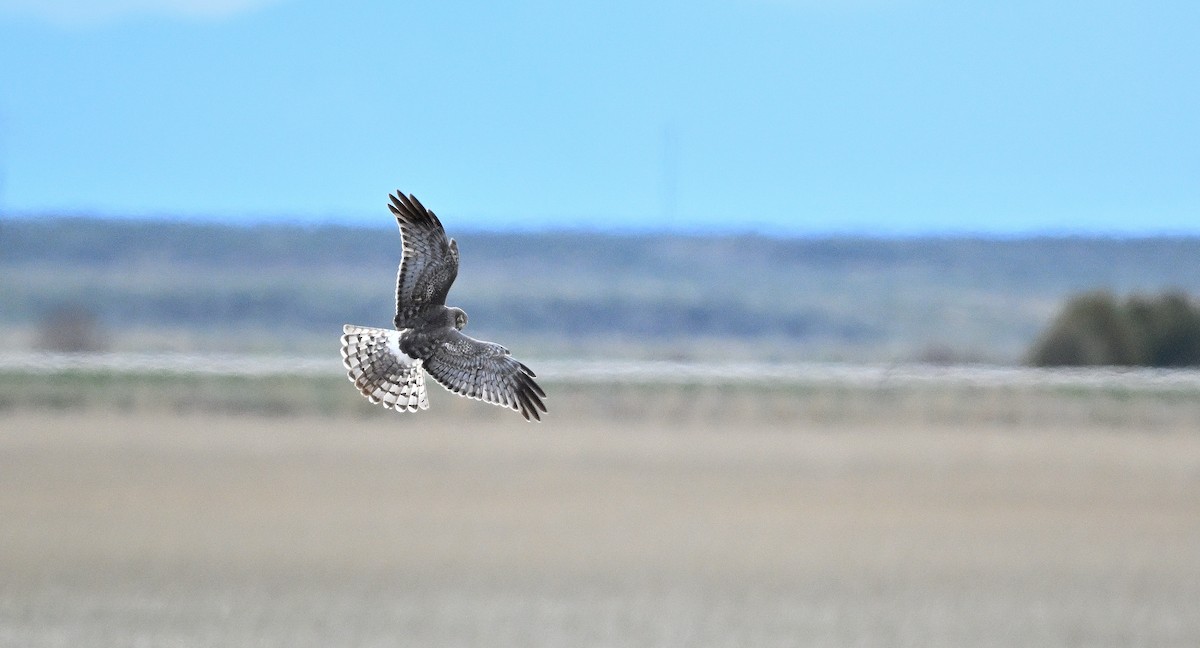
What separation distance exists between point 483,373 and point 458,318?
0.26 metres

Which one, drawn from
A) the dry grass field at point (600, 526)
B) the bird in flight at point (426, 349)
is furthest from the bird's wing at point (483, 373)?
the dry grass field at point (600, 526)

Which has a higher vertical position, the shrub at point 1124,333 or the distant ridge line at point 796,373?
the shrub at point 1124,333

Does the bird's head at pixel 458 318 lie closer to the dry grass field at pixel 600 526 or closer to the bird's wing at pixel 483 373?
the bird's wing at pixel 483 373

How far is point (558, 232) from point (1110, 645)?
9.33 m

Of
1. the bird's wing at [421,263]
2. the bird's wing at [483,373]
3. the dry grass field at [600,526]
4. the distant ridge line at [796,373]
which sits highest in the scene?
the bird's wing at [421,263]

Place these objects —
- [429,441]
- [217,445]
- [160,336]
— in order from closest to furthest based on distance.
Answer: [160,336]
[217,445]
[429,441]

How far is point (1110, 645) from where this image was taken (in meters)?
12.2

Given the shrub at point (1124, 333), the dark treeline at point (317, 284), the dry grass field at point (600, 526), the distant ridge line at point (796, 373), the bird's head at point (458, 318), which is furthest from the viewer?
the distant ridge line at point (796, 373)

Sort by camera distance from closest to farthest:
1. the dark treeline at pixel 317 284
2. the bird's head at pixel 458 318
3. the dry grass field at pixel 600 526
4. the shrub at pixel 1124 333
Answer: the bird's head at pixel 458 318 < the dark treeline at pixel 317 284 < the shrub at pixel 1124 333 < the dry grass field at pixel 600 526

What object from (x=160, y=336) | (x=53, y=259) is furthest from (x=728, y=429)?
(x=160, y=336)

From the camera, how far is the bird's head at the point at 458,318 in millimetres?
2074

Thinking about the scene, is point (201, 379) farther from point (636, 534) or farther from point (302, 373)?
point (636, 534)

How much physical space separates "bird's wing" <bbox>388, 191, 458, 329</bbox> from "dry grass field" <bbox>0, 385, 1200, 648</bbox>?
969 cm

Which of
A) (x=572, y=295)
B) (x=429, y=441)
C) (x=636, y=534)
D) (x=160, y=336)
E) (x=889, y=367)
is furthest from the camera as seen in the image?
(x=889, y=367)
